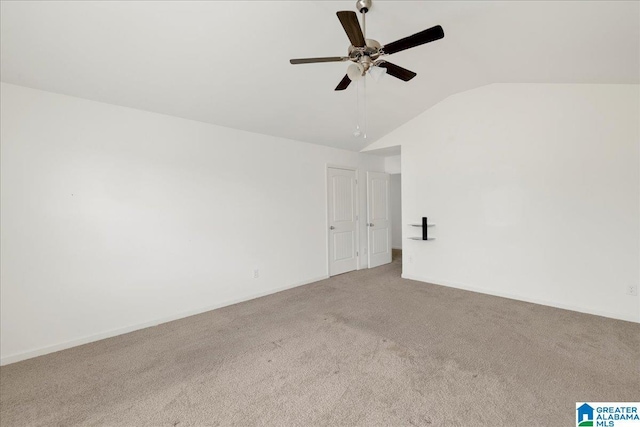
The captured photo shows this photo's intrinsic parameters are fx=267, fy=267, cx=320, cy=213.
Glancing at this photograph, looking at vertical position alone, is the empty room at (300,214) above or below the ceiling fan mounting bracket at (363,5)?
below

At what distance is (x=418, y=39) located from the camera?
1.72 meters

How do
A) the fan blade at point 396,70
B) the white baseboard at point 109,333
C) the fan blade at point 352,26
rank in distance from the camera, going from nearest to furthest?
the fan blade at point 352,26 → the fan blade at point 396,70 → the white baseboard at point 109,333

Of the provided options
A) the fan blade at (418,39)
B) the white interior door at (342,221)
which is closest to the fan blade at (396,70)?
the fan blade at (418,39)

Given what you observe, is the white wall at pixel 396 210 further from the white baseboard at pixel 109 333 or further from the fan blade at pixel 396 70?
the fan blade at pixel 396 70

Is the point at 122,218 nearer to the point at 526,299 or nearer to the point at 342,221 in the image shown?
the point at 342,221

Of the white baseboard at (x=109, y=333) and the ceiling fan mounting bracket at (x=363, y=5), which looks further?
the white baseboard at (x=109, y=333)

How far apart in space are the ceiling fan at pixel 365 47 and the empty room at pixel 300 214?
0.06 feet

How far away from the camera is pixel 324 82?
3.19 metres

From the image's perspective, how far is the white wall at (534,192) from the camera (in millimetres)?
3105

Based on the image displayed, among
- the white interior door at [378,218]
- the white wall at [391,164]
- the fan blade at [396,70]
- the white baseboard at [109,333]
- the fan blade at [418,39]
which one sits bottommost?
the white baseboard at [109,333]

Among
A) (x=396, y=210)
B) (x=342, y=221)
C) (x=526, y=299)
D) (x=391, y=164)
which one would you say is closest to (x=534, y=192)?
(x=526, y=299)

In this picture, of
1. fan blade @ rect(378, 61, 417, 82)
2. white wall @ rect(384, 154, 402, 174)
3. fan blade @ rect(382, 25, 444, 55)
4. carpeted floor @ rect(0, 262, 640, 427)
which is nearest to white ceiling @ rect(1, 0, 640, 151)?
fan blade @ rect(378, 61, 417, 82)

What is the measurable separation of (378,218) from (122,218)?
15.1ft

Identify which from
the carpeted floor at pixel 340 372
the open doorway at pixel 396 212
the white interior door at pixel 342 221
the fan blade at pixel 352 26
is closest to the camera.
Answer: the fan blade at pixel 352 26
